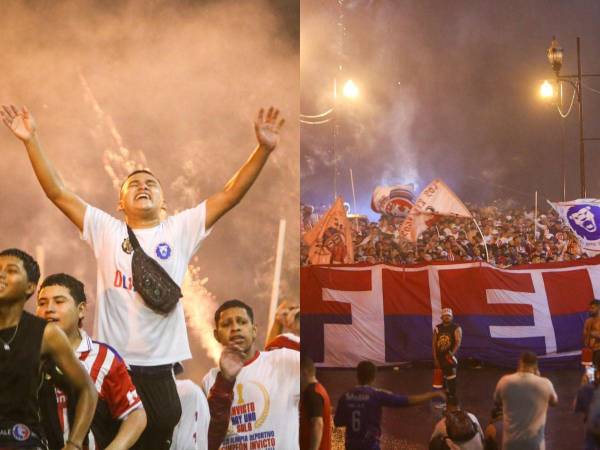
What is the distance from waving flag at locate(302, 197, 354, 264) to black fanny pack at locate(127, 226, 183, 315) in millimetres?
2192

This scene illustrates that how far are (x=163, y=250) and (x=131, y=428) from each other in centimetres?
69

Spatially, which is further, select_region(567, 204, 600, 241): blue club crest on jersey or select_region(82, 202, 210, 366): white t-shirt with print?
select_region(567, 204, 600, 241): blue club crest on jersey

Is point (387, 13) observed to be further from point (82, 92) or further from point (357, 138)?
point (82, 92)

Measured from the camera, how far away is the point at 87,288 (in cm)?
292

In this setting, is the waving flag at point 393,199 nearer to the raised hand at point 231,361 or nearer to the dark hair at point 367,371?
the dark hair at point 367,371

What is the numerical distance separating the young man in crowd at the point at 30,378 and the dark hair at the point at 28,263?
0.19m

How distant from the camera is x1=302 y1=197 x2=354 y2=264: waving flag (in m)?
5.08

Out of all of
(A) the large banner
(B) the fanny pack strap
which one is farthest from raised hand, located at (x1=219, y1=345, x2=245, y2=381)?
(A) the large banner

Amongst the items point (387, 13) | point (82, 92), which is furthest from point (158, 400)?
point (387, 13)

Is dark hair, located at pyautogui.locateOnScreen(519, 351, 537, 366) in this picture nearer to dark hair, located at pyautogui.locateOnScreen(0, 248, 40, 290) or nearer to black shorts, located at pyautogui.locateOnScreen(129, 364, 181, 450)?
black shorts, located at pyautogui.locateOnScreen(129, 364, 181, 450)

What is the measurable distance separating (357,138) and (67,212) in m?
2.68

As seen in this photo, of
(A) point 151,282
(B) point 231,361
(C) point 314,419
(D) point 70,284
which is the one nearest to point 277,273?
(B) point 231,361

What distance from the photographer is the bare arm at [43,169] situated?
9.81 feet

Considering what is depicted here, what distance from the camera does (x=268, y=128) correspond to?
3.14 m
